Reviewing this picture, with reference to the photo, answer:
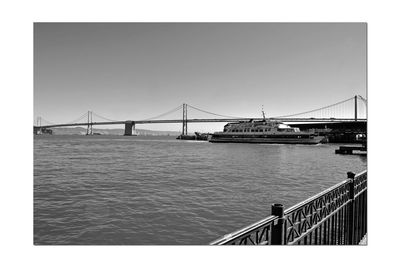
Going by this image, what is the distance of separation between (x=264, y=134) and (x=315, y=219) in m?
53.2

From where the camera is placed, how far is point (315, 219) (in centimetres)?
350

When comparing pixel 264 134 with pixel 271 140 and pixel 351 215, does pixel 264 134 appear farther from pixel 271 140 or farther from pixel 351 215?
pixel 351 215

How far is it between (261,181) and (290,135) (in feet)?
140

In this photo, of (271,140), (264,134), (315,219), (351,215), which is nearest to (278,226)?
(315,219)

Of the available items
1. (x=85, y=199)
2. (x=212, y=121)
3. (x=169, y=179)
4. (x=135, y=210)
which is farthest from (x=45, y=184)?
(x=212, y=121)

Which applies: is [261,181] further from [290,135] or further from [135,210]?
[290,135]

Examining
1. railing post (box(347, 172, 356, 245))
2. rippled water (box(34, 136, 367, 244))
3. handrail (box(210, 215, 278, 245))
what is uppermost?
handrail (box(210, 215, 278, 245))

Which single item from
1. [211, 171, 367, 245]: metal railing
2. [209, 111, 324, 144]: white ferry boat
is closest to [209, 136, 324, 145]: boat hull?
[209, 111, 324, 144]: white ferry boat

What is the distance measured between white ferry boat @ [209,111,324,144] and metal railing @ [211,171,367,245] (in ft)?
161

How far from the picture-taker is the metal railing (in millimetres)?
2570

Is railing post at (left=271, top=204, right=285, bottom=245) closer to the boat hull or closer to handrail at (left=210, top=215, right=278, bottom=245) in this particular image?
handrail at (left=210, top=215, right=278, bottom=245)

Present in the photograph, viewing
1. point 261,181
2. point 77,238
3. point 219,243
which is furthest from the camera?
point 261,181
